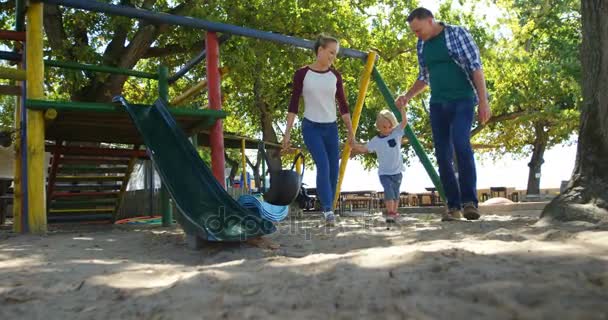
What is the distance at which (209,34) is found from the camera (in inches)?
207

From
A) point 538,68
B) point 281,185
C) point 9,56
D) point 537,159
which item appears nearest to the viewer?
point 281,185

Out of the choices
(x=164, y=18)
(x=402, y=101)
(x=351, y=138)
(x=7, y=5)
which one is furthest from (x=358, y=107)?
(x=7, y=5)

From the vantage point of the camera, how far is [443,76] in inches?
168

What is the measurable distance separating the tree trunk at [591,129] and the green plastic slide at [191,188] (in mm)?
1981

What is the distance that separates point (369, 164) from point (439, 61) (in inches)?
844

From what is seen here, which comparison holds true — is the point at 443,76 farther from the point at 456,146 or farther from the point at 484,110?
the point at 456,146

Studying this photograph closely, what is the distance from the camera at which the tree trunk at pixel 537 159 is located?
73.7ft

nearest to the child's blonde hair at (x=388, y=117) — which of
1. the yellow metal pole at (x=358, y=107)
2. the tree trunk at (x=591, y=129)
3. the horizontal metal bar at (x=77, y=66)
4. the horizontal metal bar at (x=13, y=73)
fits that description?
the yellow metal pole at (x=358, y=107)

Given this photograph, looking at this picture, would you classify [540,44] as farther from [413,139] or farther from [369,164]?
[413,139]

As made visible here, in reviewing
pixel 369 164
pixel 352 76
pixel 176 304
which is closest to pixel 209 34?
pixel 176 304

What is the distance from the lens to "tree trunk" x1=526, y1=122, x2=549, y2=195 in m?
22.5

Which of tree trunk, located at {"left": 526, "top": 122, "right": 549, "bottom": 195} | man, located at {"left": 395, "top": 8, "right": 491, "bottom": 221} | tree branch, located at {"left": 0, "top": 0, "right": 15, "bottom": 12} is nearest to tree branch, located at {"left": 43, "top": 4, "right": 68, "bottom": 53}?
tree branch, located at {"left": 0, "top": 0, "right": 15, "bottom": 12}

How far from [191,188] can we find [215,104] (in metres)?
1.65

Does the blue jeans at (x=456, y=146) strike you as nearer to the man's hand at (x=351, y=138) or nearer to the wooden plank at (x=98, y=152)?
the man's hand at (x=351, y=138)
